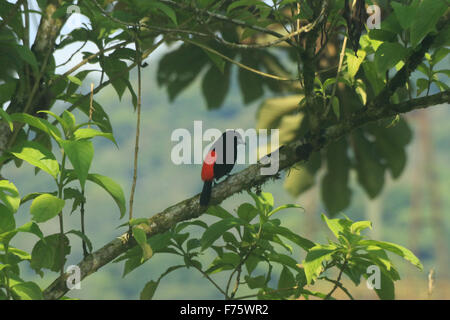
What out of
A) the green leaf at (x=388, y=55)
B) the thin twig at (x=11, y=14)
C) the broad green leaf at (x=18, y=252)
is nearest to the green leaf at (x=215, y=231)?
the broad green leaf at (x=18, y=252)

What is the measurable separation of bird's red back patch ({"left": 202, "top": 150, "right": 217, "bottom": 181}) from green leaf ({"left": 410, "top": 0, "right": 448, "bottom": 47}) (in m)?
0.88

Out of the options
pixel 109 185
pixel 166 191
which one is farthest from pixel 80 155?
pixel 166 191

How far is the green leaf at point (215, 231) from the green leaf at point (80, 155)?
34cm

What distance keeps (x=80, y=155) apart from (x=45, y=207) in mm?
140

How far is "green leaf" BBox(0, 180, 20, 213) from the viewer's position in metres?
1.25

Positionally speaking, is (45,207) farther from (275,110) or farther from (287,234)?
(275,110)

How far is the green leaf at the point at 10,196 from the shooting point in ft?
4.12

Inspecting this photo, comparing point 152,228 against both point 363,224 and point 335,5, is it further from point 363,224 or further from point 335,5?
point 335,5

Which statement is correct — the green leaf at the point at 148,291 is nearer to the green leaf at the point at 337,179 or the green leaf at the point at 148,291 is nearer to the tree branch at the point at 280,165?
the tree branch at the point at 280,165

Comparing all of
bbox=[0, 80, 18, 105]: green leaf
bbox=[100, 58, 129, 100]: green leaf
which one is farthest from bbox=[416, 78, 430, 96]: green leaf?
bbox=[0, 80, 18, 105]: green leaf

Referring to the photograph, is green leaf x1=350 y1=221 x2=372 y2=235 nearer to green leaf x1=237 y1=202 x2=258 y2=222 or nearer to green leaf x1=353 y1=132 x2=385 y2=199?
green leaf x1=237 y1=202 x2=258 y2=222

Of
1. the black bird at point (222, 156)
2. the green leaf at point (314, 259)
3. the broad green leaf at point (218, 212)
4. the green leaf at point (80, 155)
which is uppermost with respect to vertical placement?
the black bird at point (222, 156)

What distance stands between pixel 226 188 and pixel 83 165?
552 millimetres

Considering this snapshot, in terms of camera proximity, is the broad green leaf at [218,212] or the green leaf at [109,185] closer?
the green leaf at [109,185]
